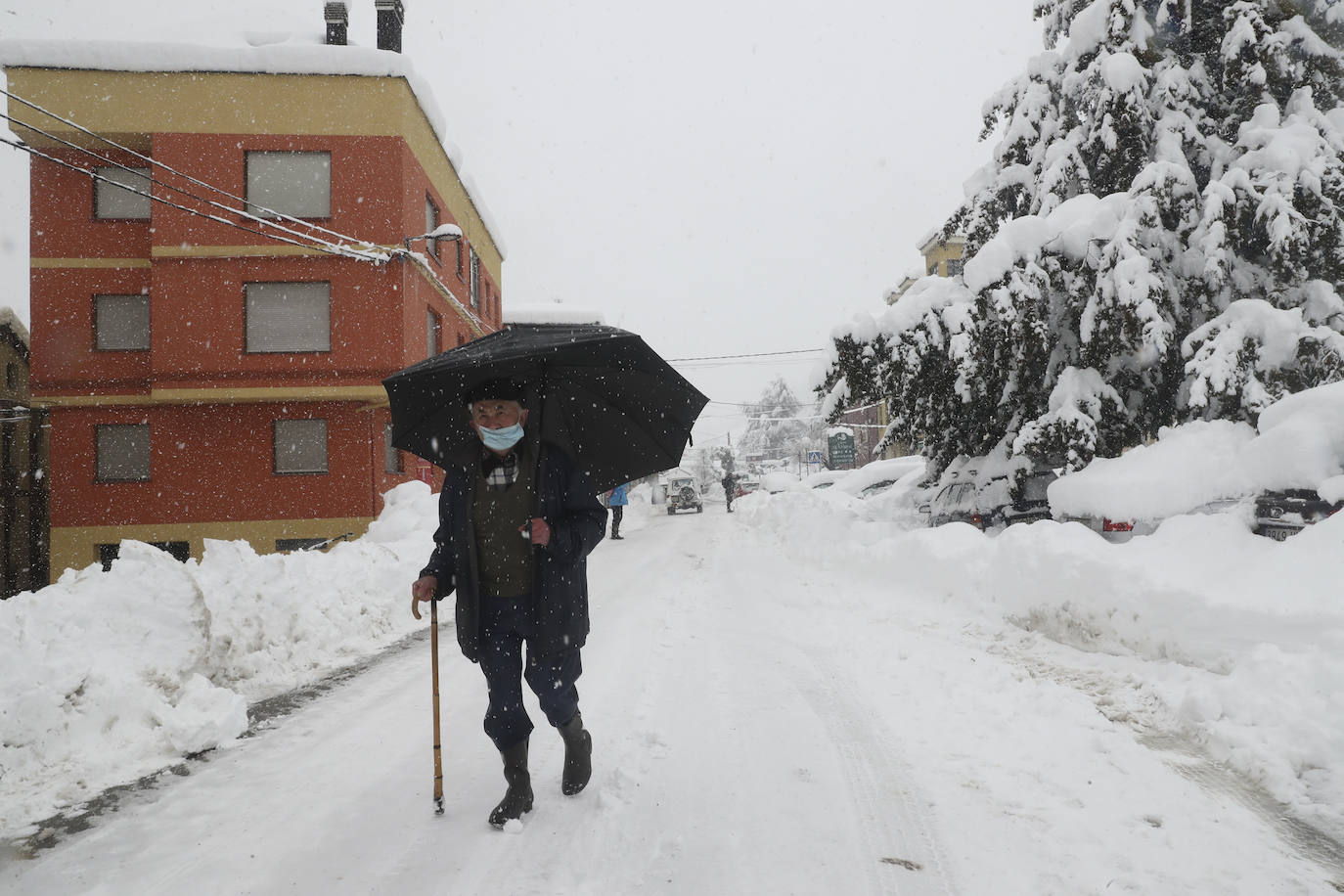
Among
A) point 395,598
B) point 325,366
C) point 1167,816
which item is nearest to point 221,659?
point 395,598

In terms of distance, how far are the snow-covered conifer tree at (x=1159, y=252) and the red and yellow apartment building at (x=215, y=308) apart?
537 inches

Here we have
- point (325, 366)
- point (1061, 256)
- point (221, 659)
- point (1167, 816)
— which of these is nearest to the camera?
point (1167, 816)

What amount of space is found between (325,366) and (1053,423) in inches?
654

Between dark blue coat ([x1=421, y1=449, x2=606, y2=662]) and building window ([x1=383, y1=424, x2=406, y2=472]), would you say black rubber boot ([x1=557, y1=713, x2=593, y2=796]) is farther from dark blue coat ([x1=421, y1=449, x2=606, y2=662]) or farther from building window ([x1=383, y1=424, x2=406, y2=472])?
building window ([x1=383, y1=424, x2=406, y2=472])

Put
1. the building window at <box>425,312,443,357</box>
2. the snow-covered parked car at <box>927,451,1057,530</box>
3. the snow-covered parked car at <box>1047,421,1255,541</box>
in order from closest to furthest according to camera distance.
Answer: the snow-covered parked car at <box>1047,421,1255,541</box> < the snow-covered parked car at <box>927,451,1057,530</box> < the building window at <box>425,312,443,357</box>

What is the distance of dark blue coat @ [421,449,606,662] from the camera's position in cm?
360

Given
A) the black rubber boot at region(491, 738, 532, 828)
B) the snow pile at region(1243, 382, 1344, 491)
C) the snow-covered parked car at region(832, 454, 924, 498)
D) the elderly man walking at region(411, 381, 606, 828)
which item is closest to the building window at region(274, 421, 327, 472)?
the snow-covered parked car at region(832, 454, 924, 498)

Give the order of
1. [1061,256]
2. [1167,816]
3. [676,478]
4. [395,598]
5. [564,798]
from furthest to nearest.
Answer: [676,478] < [1061,256] < [395,598] < [564,798] < [1167,816]

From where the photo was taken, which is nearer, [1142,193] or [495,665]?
[495,665]

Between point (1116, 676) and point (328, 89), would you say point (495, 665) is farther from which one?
point (328, 89)

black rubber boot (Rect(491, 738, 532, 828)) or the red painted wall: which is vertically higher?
the red painted wall

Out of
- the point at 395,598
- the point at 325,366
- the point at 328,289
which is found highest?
the point at 328,289

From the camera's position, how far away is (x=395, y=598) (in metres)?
9.74

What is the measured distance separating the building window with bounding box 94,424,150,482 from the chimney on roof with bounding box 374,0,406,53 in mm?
13423
